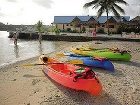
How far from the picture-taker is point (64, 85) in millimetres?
12625

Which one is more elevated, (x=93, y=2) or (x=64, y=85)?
(x=93, y=2)

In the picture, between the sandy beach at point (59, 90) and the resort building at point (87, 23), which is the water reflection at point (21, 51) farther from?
the resort building at point (87, 23)

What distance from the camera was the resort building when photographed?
5797cm

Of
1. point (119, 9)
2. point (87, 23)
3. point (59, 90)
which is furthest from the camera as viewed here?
point (87, 23)

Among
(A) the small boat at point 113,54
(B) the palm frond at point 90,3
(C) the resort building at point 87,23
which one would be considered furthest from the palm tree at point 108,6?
(A) the small boat at point 113,54

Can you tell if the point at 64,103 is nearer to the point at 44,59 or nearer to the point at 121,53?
the point at 44,59

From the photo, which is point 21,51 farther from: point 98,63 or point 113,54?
point 98,63

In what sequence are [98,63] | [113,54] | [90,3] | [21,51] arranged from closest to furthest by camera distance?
[98,63], [113,54], [21,51], [90,3]

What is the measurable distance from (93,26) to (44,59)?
4383 centimetres

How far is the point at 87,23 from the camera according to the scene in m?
60.2

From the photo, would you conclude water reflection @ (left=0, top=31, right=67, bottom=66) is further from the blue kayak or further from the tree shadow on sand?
the tree shadow on sand

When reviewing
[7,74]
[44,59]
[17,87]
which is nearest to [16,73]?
[7,74]

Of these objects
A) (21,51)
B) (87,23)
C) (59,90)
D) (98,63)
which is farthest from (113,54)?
(87,23)

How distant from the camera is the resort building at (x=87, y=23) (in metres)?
58.0
